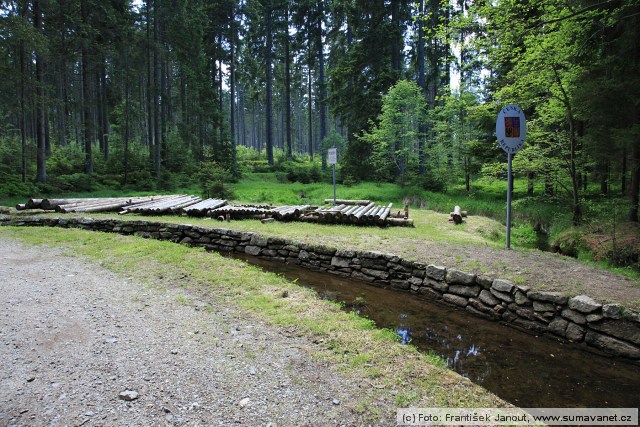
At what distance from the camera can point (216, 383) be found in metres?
2.95

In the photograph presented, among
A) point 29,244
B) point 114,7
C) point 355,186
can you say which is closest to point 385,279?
point 29,244

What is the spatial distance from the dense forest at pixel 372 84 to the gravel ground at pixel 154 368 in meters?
7.70

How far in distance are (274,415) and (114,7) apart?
27910 millimetres

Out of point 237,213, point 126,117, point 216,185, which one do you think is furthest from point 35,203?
point 126,117

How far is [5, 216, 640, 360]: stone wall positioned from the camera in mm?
4031

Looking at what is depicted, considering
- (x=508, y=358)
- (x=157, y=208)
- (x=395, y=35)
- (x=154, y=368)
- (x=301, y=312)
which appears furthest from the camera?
(x=395, y=35)

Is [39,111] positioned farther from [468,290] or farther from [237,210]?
[468,290]

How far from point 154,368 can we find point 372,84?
22.0 m

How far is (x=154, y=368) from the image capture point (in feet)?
10.3

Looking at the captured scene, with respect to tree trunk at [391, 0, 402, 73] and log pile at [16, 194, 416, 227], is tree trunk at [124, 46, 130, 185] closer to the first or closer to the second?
log pile at [16, 194, 416, 227]

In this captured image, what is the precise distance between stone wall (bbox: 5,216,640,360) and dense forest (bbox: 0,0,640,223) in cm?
470

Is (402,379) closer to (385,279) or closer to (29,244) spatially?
(385,279)

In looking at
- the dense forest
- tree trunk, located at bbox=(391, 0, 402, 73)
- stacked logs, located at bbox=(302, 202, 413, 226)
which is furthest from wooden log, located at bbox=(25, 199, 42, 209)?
tree trunk, located at bbox=(391, 0, 402, 73)

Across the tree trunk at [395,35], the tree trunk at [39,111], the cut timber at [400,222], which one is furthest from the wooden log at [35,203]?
the tree trunk at [395,35]
